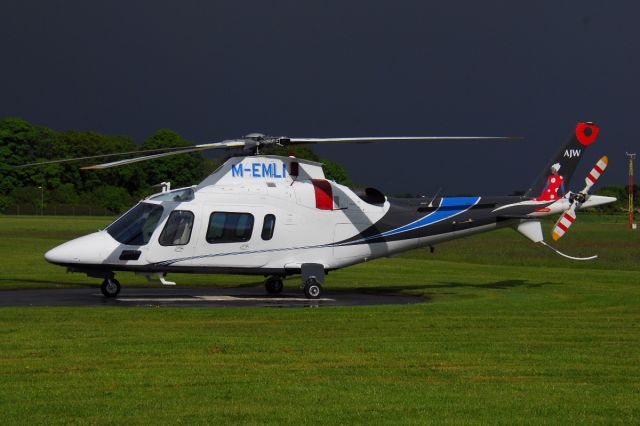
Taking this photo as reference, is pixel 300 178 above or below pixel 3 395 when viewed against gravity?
above

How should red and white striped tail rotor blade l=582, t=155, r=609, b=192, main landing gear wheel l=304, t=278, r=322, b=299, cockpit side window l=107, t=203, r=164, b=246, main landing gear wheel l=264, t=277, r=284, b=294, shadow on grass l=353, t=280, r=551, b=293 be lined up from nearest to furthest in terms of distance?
cockpit side window l=107, t=203, r=164, b=246 → main landing gear wheel l=304, t=278, r=322, b=299 → main landing gear wheel l=264, t=277, r=284, b=294 → red and white striped tail rotor blade l=582, t=155, r=609, b=192 → shadow on grass l=353, t=280, r=551, b=293

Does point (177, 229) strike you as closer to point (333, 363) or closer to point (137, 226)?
point (137, 226)

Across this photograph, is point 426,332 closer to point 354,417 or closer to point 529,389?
point 529,389

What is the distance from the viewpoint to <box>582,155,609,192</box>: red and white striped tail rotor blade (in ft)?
85.3

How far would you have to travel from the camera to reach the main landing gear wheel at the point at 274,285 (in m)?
25.0

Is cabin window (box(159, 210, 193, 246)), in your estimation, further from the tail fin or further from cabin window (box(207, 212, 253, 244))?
the tail fin

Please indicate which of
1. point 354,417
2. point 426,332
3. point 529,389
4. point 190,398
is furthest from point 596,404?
point 426,332

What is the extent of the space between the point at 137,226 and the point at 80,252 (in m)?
1.38

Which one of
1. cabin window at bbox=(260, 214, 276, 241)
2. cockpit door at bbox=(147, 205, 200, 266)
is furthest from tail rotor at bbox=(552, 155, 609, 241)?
cockpit door at bbox=(147, 205, 200, 266)

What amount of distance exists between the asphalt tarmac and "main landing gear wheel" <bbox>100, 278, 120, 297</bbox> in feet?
0.68

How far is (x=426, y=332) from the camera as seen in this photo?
656 inches

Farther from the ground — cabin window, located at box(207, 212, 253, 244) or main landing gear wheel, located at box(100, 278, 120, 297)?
cabin window, located at box(207, 212, 253, 244)

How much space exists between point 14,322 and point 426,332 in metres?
6.91

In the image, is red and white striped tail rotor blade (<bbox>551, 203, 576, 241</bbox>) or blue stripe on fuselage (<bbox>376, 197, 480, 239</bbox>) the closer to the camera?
blue stripe on fuselage (<bbox>376, 197, 480, 239</bbox>)
